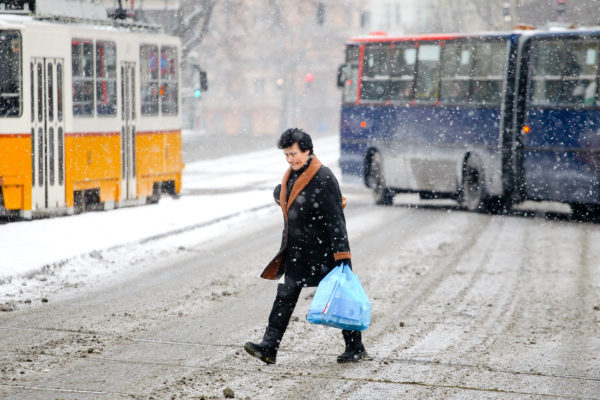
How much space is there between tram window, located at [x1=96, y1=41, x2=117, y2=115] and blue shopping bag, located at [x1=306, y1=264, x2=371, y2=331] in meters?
11.6

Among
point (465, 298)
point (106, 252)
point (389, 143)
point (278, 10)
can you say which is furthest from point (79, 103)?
point (278, 10)

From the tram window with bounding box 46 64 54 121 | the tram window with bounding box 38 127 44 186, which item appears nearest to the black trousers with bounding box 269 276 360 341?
the tram window with bounding box 38 127 44 186

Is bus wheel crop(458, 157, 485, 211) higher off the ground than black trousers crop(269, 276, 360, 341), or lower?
lower

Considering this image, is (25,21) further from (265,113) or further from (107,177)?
(265,113)

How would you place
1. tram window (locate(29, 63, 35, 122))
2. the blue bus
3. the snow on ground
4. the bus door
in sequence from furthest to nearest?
the blue bus < the bus door < tram window (locate(29, 63, 35, 122)) < the snow on ground

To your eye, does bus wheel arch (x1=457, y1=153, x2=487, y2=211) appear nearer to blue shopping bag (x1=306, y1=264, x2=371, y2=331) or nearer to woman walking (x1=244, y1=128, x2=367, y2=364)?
woman walking (x1=244, y1=128, x2=367, y2=364)

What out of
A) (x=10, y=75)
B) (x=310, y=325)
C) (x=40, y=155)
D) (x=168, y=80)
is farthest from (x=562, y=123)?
(x=310, y=325)

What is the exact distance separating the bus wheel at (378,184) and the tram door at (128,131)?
15.8 feet

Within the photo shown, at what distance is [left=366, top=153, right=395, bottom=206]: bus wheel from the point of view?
2147 cm

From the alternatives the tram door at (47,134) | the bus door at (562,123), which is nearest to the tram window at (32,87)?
the tram door at (47,134)

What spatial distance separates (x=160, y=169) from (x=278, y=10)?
134 feet

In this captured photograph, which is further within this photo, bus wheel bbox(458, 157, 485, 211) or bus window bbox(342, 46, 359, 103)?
bus window bbox(342, 46, 359, 103)

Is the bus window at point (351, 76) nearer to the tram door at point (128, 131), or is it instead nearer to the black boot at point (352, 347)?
the tram door at point (128, 131)

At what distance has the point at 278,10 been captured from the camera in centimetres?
6012
